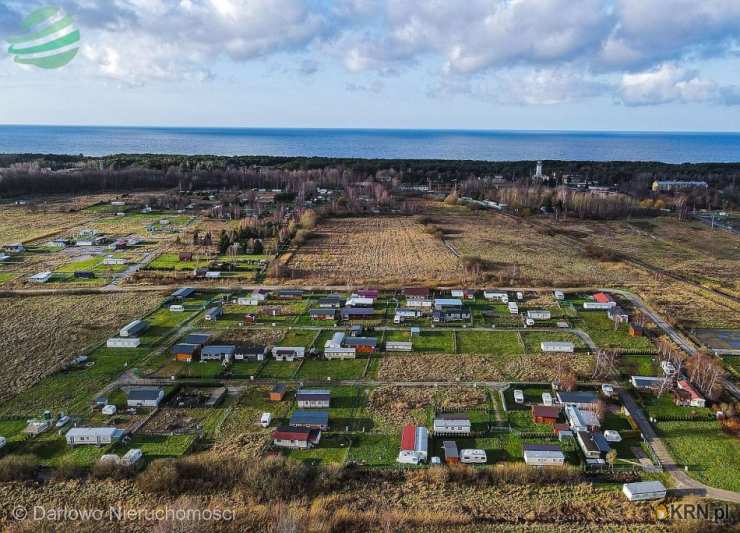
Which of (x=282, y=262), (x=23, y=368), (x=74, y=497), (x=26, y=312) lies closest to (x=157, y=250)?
(x=282, y=262)

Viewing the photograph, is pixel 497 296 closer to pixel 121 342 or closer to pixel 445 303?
pixel 445 303

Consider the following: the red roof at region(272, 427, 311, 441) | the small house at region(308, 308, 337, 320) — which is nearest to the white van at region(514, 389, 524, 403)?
the red roof at region(272, 427, 311, 441)

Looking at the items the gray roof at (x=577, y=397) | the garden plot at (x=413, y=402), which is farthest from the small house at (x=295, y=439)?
the gray roof at (x=577, y=397)

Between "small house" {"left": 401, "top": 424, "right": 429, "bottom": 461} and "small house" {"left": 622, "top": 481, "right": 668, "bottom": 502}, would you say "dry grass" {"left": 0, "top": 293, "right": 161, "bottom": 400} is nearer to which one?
"small house" {"left": 401, "top": 424, "right": 429, "bottom": 461}

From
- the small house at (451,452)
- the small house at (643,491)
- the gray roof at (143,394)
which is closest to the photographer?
the small house at (643,491)

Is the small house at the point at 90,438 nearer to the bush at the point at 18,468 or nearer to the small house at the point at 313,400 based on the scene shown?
the bush at the point at 18,468

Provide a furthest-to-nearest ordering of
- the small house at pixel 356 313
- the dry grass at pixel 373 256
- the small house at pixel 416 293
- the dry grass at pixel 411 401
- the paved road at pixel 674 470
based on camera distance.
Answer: the dry grass at pixel 373 256 < the small house at pixel 416 293 < the small house at pixel 356 313 < the dry grass at pixel 411 401 < the paved road at pixel 674 470

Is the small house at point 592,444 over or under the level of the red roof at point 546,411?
under
